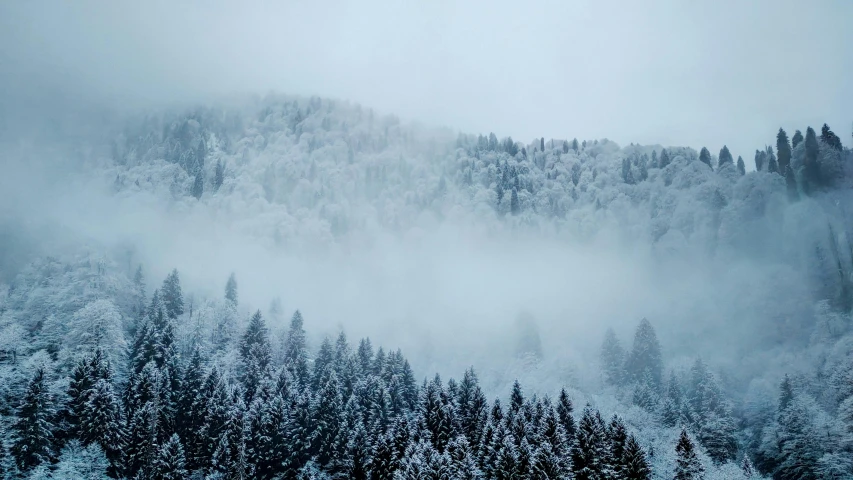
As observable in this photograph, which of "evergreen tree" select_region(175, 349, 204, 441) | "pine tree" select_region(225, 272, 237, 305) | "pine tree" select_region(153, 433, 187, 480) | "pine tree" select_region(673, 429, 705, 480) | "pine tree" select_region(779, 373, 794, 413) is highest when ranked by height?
"pine tree" select_region(225, 272, 237, 305)

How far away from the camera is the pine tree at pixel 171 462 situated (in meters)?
94.6

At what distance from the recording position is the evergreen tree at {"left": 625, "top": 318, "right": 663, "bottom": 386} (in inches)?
6024

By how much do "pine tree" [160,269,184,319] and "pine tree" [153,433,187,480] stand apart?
64.6m

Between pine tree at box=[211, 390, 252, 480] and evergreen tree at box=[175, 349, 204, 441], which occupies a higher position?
evergreen tree at box=[175, 349, 204, 441]

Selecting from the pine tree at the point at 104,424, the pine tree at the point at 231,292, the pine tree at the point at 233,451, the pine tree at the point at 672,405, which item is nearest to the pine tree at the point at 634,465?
the pine tree at the point at 672,405

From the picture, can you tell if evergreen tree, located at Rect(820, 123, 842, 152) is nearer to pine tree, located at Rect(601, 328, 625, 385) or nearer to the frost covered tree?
pine tree, located at Rect(601, 328, 625, 385)

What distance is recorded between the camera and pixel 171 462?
A: 95.4 meters

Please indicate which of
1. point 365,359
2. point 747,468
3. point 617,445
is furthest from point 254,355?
point 747,468

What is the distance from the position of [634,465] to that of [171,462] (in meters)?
68.9

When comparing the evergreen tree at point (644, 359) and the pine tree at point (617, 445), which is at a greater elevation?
the evergreen tree at point (644, 359)

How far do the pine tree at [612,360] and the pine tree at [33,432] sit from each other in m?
123

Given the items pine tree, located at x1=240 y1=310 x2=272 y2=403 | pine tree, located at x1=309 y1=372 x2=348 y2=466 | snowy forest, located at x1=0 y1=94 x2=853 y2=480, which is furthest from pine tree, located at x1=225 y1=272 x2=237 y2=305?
pine tree, located at x1=309 y1=372 x2=348 y2=466

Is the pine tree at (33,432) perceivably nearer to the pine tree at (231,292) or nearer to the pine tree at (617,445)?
the pine tree at (231,292)

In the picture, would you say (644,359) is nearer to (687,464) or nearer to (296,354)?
(687,464)
